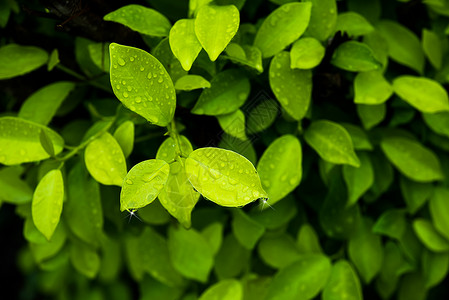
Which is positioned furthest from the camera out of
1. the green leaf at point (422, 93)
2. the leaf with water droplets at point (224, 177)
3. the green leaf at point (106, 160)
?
the green leaf at point (422, 93)

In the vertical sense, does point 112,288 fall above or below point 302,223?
below

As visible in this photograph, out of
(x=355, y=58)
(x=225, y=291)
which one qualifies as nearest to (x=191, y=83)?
(x=355, y=58)

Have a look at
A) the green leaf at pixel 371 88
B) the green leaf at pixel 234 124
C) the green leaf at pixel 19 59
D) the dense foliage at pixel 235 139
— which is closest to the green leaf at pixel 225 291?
the dense foliage at pixel 235 139

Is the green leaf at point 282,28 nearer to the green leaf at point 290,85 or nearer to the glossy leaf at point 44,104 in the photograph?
the green leaf at point 290,85

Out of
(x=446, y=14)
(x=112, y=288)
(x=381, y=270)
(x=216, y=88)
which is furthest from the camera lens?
(x=112, y=288)

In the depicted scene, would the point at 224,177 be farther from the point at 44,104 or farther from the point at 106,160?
the point at 44,104

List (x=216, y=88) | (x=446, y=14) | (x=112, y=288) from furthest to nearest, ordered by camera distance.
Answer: (x=112, y=288)
(x=446, y=14)
(x=216, y=88)

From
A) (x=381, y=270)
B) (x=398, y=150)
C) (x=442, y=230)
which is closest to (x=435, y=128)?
(x=398, y=150)

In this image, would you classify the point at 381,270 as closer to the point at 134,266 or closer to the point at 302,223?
the point at 302,223
